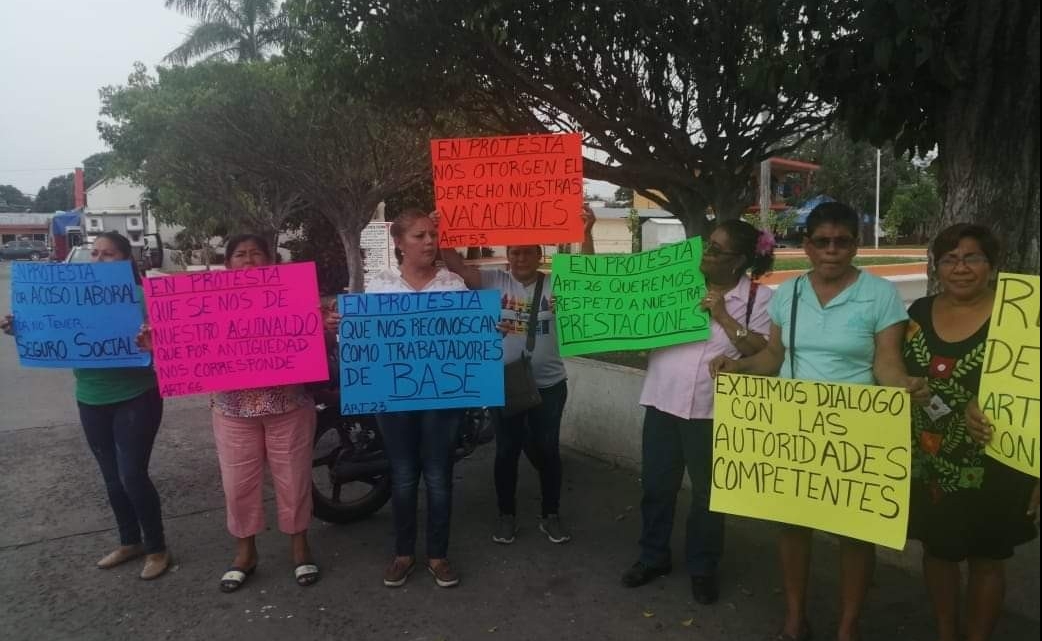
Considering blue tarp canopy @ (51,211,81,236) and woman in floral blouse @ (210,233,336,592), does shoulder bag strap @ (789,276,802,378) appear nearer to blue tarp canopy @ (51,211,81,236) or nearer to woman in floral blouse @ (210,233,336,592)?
woman in floral blouse @ (210,233,336,592)

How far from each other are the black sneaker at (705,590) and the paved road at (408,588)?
5cm

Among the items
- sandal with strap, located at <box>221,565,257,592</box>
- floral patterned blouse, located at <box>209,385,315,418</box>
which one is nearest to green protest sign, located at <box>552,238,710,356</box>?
floral patterned blouse, located at <box>209,385,315,418</box>

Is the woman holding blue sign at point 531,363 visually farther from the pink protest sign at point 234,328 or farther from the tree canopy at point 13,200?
the tree canopy at point 13,200

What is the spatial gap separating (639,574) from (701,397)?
94cm

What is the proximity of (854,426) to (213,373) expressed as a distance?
2.74 metres

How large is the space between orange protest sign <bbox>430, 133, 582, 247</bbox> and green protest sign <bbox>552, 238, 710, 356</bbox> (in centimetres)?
22

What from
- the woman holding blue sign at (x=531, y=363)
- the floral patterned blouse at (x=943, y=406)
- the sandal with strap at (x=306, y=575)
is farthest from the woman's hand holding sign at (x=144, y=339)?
the floral patterned blouse at (x=943, y=406)

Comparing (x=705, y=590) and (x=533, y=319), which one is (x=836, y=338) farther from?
(x=533, y=319)

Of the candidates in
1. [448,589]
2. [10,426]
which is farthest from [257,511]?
[10,426]

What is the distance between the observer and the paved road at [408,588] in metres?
3.35

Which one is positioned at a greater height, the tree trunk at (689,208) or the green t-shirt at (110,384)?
the tree trunk at (689,208)

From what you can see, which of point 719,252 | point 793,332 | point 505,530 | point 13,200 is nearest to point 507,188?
point 719,252

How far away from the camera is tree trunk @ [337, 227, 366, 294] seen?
18.7 meters

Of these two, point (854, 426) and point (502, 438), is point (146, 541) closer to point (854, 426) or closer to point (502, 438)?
point (502, 438)
